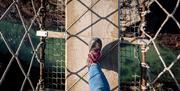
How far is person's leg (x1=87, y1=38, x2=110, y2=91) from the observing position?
2.25 m

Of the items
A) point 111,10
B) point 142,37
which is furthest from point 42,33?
point 142,37

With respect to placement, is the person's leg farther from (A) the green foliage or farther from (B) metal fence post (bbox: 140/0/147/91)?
(A) the green foliage

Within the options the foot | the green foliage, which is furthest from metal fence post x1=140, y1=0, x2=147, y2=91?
the green foliage

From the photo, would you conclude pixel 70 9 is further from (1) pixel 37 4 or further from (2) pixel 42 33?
(1) pixel 37 4

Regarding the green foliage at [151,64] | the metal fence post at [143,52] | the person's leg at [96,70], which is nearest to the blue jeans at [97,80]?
the person's leg at [96,70]

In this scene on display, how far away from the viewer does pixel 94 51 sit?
7.97ft

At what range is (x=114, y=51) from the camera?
256 cm

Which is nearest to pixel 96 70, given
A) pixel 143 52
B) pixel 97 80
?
pixel 97 80

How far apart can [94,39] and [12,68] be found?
2.23 metres

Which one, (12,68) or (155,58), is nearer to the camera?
(155,58)

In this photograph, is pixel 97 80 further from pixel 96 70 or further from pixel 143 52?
pixel 143 52

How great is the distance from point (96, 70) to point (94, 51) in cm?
14

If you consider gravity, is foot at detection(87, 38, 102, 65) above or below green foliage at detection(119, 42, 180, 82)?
above

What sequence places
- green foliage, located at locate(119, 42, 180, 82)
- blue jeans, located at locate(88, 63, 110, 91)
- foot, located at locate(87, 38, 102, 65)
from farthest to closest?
green foliage, located at locate(119, 42, 180, 82), foot, located at locate(87, 38, 102, 65), blue jeans, located at locate(88, 63, 110, 91)
